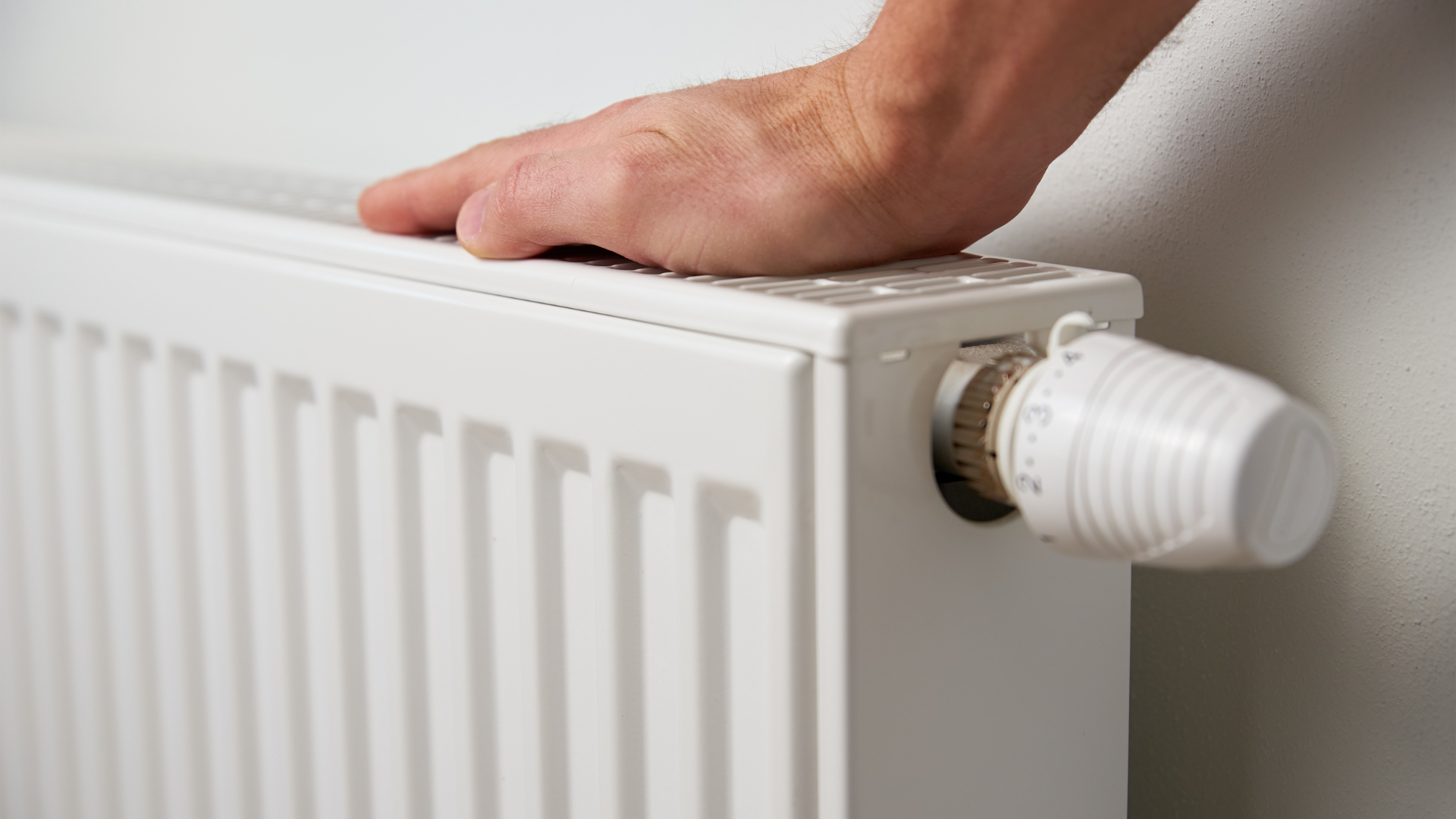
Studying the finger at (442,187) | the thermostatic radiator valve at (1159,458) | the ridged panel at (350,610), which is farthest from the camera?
the finger at (442,187)

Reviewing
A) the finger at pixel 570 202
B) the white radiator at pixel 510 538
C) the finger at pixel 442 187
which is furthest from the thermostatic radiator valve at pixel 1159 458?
the finger at pixel 442 187

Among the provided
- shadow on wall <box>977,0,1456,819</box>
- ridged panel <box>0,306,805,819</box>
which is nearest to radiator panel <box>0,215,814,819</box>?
ridged panel <box>0,306,805,819</box>

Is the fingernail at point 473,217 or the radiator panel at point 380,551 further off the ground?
the fingernail at point 473,217

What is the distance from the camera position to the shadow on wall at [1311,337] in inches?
15.3

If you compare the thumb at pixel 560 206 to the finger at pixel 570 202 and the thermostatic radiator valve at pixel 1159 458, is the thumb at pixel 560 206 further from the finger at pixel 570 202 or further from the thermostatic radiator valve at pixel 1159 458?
the thermostatic radiator valve at pixel 1159 458

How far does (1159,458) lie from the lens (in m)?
0.27

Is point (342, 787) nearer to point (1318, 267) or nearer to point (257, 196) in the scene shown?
point (257, 196)

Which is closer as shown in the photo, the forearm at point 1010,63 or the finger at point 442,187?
the forearm at point 1010,63

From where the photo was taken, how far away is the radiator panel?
354 millimetres

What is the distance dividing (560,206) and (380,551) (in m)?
0.15

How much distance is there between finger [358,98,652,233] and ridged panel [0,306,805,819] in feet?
0.24

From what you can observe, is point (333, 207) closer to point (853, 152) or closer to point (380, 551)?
point (380, 551)

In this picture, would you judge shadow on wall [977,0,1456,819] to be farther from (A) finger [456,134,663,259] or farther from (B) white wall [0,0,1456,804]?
(A) finger [456,134,663,259]

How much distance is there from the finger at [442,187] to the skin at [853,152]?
53mm
